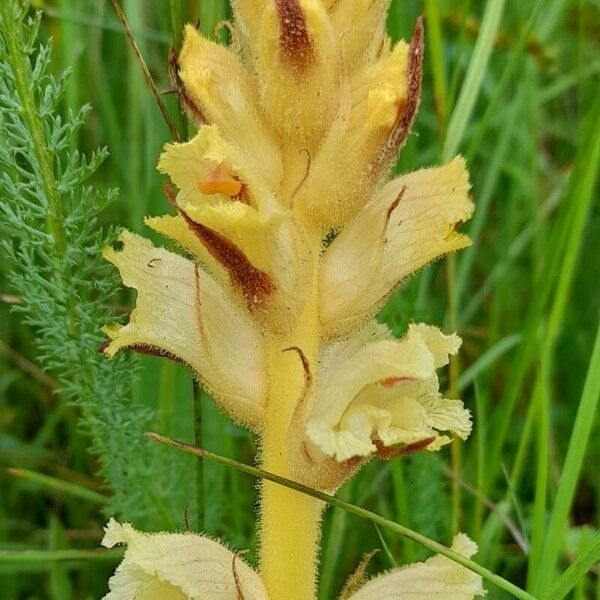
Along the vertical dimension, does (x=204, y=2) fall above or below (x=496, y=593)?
above

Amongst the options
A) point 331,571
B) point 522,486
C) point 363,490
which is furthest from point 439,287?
point 331,571

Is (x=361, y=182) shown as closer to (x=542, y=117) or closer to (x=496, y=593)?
(x=496, y=593)

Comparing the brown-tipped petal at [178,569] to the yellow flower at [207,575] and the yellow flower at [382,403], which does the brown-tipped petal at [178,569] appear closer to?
the yellow flower at [207,575]

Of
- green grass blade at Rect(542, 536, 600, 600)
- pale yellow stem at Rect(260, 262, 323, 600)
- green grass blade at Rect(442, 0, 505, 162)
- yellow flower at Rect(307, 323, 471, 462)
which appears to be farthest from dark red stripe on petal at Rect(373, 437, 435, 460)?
green grass blade at Rect(442, 0, 505, 162)

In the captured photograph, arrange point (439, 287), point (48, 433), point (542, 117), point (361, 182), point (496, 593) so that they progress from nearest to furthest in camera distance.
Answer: point (361, 182)
point (496, 593)
point (48, 433)
point (439, 287)
point (542, 117)

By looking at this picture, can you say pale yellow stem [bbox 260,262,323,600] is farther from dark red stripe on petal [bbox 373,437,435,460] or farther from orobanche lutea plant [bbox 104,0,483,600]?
dark red stripe on petal [bbox 373,437,435,460]

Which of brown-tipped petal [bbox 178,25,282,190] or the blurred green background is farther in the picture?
the blurred green background
